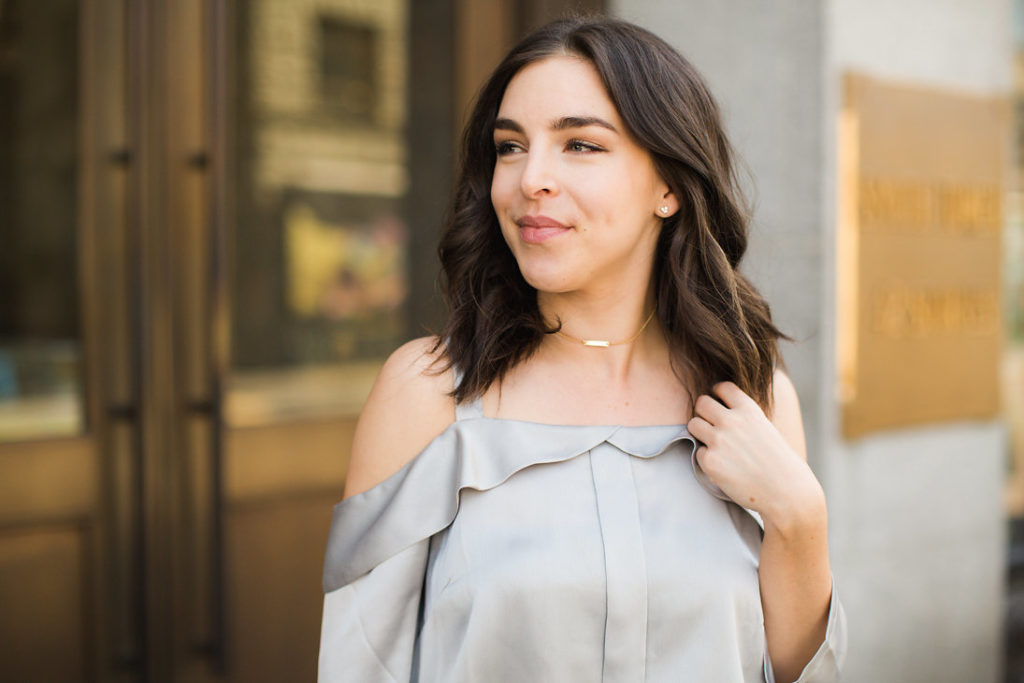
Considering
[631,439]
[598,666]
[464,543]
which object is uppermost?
[631,439]

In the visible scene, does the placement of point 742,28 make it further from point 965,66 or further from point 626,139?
point 626,139

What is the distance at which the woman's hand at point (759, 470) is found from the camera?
1593mm

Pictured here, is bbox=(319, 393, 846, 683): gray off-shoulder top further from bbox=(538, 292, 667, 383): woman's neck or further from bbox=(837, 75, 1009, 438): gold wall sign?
bbox=(837, 75, 1009, 438): gold wall sign

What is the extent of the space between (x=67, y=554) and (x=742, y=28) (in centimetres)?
277

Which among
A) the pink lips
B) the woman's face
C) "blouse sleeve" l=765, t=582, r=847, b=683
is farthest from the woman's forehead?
"blouse sleeve" l=765, t=582, r=847, b=683

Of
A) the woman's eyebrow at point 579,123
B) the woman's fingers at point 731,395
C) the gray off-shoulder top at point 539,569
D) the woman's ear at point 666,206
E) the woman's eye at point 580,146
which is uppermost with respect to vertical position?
the woman's eyebrow at point 579,123

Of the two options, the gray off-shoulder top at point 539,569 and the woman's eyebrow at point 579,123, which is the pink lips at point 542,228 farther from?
the gray off-shoulder top at point 539,569

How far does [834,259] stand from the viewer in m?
3.17

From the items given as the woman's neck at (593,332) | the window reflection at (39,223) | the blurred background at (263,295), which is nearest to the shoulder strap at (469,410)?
the woman's neck at (593,332)

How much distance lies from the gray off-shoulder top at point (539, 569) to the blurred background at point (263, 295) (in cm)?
141

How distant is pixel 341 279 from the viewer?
4.22m

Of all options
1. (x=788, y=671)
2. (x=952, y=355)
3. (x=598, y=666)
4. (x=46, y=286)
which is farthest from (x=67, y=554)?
(x=952, y=355)

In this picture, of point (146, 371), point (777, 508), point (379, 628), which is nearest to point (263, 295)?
point (146, 371)

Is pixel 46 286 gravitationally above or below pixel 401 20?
below
